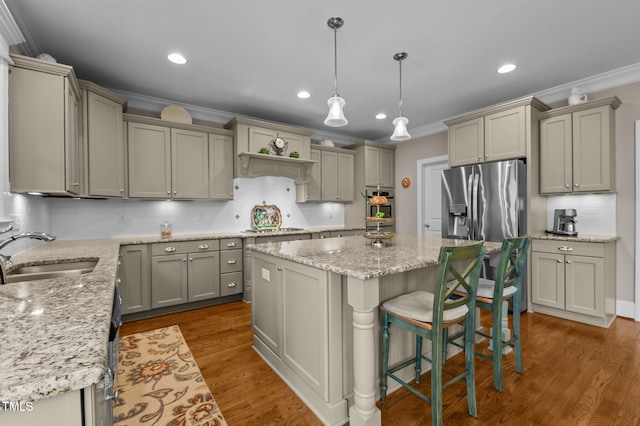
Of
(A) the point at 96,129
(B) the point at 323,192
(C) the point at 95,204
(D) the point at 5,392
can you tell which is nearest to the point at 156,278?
(C) the point at 95,204

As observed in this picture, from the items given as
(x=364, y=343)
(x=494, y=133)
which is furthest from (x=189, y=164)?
(x=494, y=133)

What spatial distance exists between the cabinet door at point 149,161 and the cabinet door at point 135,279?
0.67 metres

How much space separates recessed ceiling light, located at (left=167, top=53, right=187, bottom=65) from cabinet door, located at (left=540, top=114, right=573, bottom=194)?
13.3 feet

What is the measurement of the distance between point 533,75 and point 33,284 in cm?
447

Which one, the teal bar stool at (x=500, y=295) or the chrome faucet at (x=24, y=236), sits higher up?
the chrome faucet at (x=24, y=236)

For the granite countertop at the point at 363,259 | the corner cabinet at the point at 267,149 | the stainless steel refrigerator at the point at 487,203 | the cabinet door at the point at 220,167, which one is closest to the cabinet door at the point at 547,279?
the stainless steel refrigerator at the point at 487,203

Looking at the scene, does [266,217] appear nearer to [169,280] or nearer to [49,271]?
[169,280]

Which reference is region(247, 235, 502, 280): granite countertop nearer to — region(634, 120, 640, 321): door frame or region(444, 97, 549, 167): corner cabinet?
region(444, 97, 549, 167): corner cabinet

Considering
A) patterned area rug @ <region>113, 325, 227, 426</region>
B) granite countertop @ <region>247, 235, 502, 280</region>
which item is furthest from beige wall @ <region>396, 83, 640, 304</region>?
patterned area rug @ <region>113, 325, 227, 426</region>

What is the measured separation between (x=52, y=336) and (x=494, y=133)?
4.29 meters

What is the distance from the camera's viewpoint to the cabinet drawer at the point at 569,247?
A: 3.02 metres

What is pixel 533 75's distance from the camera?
3273 mm

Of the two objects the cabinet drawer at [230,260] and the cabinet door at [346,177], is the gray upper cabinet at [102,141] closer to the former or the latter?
the cabinet drawer at [230,260]

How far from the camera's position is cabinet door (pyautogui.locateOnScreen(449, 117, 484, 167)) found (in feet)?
12.6
